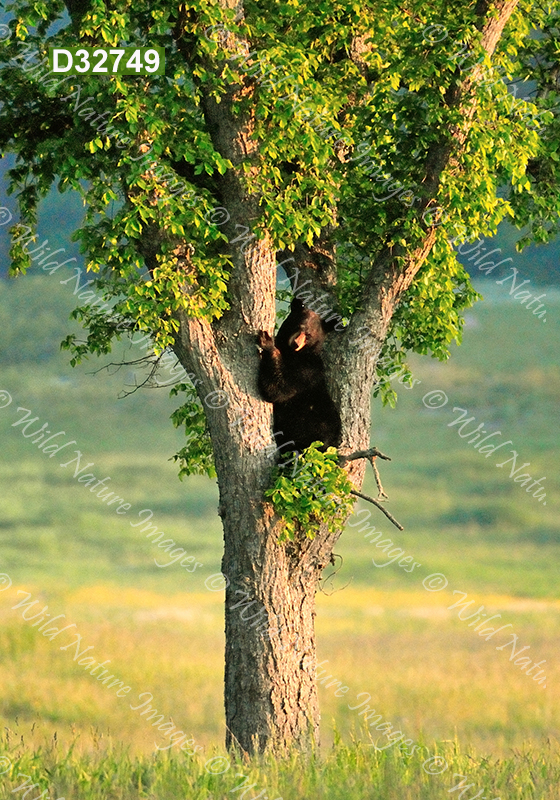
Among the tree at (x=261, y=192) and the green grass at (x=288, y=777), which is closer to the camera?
the green grass at (x=288, y=777)

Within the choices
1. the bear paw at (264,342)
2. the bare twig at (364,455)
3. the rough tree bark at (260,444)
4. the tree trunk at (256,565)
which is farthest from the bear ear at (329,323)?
the bare twig at (364,455)

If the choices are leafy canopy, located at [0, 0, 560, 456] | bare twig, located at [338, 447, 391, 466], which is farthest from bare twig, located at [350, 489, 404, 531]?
leafy canopy, located at [0, 0, 560, 456]

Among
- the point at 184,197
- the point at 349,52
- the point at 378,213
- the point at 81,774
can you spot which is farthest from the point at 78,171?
the point at 81,774

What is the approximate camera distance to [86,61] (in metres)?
9.08

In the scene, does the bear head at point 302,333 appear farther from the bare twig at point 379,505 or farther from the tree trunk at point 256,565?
the bare twig at point 379,505

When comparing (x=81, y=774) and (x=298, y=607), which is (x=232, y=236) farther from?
(x=81, y=774)

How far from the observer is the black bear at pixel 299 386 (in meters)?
9.72

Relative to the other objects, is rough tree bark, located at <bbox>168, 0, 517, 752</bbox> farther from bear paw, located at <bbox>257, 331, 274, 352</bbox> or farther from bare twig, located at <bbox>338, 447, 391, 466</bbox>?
bare twig, located at <bbox>338, 447, 391, 466</bbox>

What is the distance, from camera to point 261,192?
9.45 m

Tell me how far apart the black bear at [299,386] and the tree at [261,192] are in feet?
0.48

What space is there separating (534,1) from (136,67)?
5318mm

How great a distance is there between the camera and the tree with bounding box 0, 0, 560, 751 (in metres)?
9.00

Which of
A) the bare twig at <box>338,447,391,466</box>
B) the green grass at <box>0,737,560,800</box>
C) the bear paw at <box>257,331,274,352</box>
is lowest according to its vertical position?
the green grass at <box>0,737,560,800</box>

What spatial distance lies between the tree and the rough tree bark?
21mm
